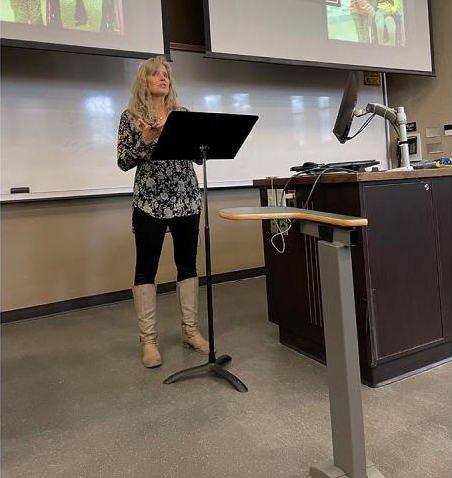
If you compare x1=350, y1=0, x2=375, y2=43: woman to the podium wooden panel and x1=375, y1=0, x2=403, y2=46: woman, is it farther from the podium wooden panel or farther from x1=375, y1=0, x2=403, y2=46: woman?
the podium wooden panel

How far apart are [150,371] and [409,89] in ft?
13.5

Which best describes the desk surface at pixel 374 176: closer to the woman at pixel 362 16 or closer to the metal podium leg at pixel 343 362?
the metal podium leg at pixel 343 362

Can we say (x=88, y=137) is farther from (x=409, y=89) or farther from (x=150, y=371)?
(x=409, y=89)

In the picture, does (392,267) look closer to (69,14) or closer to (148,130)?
(148,130)

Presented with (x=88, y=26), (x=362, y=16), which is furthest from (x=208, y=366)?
(x=362, y=16)

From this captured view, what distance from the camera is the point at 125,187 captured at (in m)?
3.41

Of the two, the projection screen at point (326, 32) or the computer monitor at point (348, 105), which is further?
the projection screen at point (326, 32)

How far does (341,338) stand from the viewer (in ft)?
3.69

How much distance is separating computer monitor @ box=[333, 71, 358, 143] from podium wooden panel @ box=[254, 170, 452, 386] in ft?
1.06

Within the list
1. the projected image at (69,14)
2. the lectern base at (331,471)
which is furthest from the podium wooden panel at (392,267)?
the projected image at (69,14)

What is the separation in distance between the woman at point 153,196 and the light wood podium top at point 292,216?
878 millimetres

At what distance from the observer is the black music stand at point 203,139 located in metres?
1.66

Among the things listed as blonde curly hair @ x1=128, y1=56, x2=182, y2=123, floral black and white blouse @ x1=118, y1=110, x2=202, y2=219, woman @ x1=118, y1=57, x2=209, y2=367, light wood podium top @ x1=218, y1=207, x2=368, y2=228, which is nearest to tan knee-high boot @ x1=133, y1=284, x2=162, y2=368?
woman @ x1=118, y1=57, x2=209, y2=367

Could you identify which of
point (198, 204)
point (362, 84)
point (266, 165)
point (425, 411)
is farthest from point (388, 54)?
point (425, 411)
